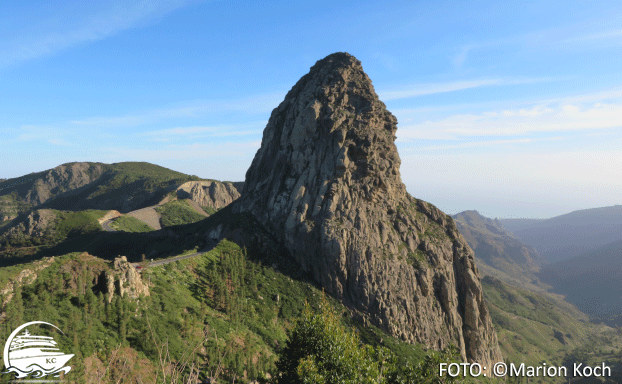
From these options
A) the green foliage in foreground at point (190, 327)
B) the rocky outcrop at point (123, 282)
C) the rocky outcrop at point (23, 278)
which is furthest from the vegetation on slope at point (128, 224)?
the rocky outcrop at point (23, 278)

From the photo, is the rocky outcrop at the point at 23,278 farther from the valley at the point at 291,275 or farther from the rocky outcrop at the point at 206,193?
the rocky outcrop at the point at 206,193

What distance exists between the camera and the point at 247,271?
223ft

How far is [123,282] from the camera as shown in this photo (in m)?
41.3

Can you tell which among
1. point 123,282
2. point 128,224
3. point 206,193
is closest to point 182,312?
point 123,282

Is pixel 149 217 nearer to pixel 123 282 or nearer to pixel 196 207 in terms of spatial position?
pixel 196 207

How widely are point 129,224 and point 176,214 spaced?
76.7 feet

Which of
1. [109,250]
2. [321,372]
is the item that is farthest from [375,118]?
[109,250]

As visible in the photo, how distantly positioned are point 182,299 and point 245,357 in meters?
13.9

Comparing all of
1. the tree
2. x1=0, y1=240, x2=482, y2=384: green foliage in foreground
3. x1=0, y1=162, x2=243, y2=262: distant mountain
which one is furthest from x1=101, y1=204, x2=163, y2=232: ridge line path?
the tree

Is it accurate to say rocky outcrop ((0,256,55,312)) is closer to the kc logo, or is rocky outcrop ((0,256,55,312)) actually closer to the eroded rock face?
the kc logo

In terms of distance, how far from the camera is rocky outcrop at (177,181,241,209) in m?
176

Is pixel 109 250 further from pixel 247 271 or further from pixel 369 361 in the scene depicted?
pixel 369 361

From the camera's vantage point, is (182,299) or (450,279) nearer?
(182,299)

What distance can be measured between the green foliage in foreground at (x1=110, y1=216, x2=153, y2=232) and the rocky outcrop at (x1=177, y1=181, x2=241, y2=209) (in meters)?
38.9
